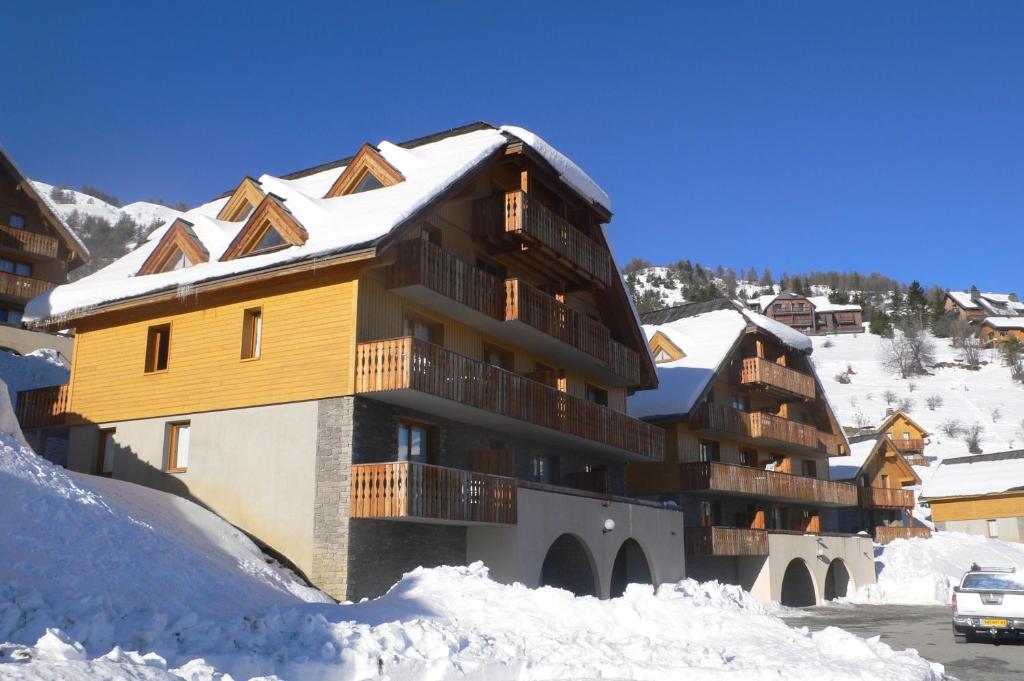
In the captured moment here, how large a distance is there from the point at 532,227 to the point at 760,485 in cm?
1823

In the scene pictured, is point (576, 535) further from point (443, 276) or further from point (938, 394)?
point (938, 394)

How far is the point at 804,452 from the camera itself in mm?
44969

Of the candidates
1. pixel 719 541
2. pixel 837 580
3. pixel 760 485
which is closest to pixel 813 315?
pixel 837 580

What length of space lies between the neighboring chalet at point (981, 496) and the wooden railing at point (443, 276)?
4852cm

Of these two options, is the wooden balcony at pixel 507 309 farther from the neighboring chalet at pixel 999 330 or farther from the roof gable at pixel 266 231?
the neighboring chalet at pixel 999 330

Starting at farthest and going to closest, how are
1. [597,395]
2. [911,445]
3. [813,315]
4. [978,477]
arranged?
[813,315] → [911,445] → [978,477] → [597,395]

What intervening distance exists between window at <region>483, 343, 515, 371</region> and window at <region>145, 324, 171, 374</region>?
7703 millimetres

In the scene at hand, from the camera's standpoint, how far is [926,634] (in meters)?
23.6

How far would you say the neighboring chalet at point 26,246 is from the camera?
42.8 m

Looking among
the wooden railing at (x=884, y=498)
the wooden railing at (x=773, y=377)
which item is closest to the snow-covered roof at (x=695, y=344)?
the wooden railing at (x=773, y=377)

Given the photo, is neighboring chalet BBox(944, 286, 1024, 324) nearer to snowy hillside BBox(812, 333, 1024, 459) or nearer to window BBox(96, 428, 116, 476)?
snowy hillside BBox(812, 333, 1024, 459)

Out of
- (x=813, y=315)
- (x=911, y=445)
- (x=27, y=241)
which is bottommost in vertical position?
(x=911, y=445)

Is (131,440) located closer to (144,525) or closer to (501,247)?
(144,525)

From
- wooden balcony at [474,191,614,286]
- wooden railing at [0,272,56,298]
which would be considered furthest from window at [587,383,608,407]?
wooden railing at [0,272,56,298]
